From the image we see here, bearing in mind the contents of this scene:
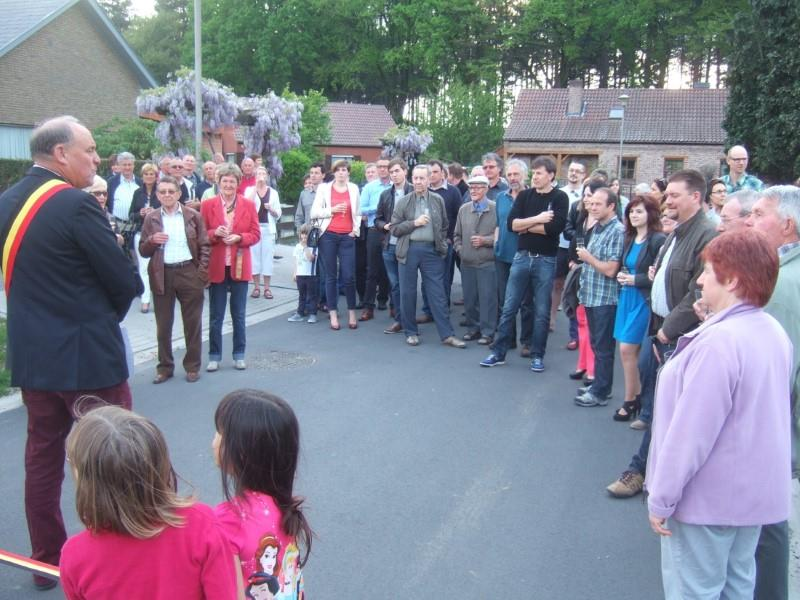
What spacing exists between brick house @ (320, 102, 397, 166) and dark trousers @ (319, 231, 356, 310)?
37.2m

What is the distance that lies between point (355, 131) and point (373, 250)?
3955cm

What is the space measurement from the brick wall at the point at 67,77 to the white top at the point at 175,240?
873 inches

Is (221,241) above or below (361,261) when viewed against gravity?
above

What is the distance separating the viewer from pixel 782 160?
57.9 ft

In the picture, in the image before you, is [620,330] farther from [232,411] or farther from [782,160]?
[782,160]

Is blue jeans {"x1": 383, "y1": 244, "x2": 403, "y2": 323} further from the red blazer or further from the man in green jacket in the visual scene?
the man in green jacket

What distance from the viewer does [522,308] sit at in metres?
8.24

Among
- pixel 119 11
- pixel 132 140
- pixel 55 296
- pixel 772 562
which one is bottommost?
pixel 772 562

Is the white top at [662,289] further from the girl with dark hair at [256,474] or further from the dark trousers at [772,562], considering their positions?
the girl with dark hair at [256,474]

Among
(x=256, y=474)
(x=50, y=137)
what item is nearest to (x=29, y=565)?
(x=256, y=474)

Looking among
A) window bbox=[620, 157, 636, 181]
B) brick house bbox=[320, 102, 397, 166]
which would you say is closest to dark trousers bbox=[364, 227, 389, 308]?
window bbox=[620, 157, 636, 181]

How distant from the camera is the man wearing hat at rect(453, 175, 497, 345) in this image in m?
8.68

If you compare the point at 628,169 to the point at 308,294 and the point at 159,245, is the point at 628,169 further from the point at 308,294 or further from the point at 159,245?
the point at 159,245

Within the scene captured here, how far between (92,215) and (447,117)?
31991mm
